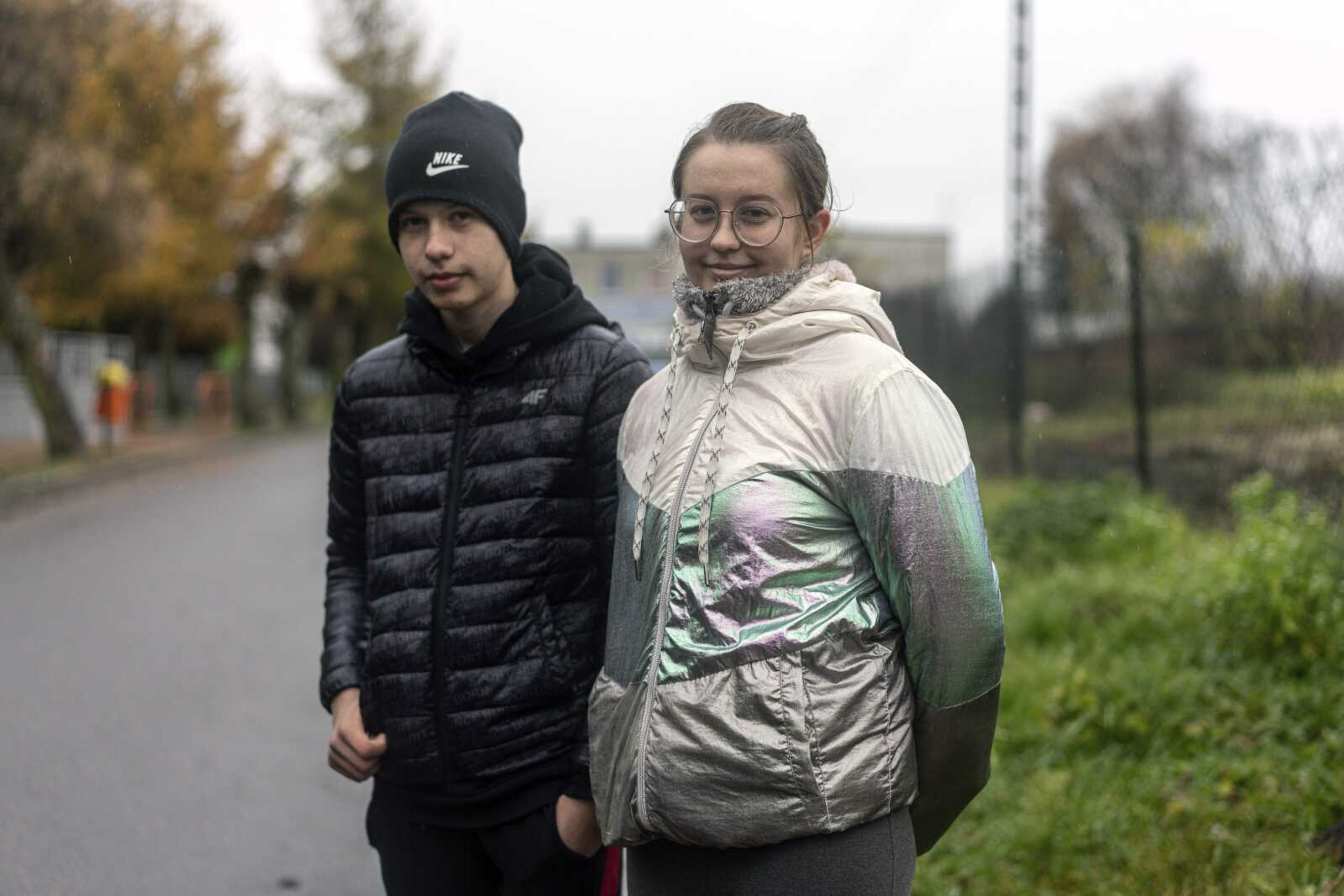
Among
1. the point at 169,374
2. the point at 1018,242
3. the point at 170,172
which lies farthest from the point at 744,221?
the point at 169,374

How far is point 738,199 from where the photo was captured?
82.2 inches

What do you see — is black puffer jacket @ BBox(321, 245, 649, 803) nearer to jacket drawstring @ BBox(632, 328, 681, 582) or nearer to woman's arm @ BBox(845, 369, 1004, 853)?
jacket drawstring @ BBox(632, 328, 681, 582)


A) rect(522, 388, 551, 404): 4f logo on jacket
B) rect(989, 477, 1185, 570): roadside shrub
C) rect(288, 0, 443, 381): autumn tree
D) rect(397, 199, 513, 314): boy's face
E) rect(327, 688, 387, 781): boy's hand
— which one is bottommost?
rect(989, 477, 1185, 570): roadside shrub

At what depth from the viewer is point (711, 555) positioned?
197 cm

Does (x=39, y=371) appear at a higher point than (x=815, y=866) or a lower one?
lower

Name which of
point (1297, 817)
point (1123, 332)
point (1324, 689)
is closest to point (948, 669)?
point (1297, 817)

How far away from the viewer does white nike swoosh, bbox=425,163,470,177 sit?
255cm

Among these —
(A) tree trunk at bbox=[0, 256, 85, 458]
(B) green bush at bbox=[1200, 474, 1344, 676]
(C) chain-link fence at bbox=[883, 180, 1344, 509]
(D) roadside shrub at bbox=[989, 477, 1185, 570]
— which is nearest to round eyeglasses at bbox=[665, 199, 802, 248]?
(B) green bush at bbox=[1200, 474, 1344, 676]

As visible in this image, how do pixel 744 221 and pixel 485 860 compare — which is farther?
pixel 485 860

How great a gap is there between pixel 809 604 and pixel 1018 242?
13803 millimetres

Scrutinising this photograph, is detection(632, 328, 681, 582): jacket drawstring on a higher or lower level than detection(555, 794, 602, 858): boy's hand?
higher

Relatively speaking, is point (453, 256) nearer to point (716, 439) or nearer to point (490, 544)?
point (490, 544)

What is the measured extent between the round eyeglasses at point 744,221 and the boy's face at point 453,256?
0.58m

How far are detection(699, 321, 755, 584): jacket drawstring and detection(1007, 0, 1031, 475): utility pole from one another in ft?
35.5
